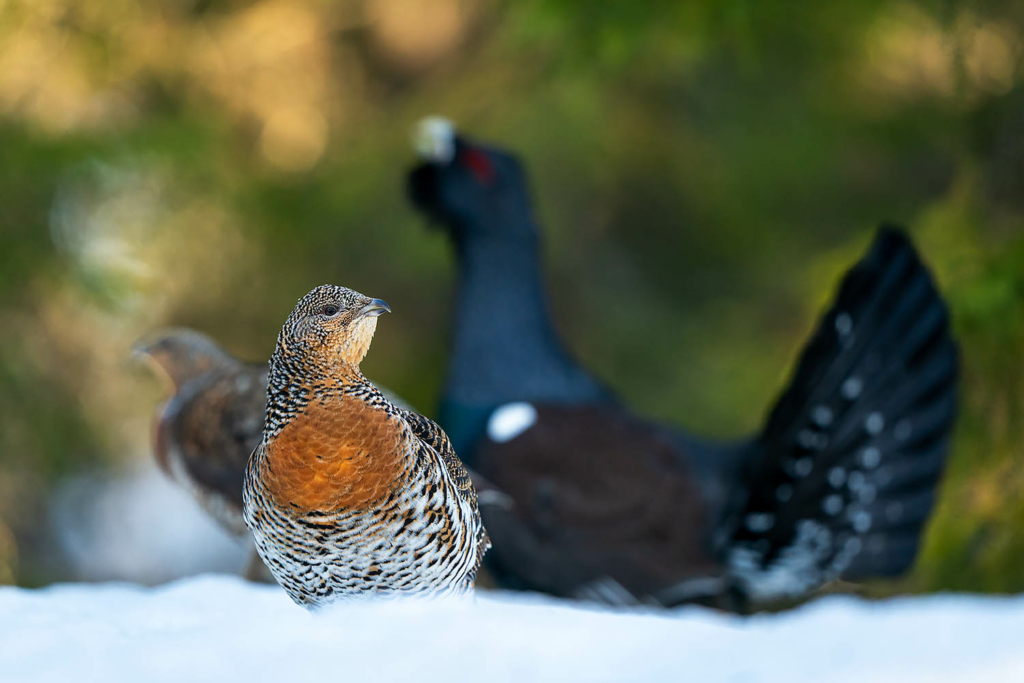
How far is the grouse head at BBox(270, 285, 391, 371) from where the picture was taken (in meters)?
1.05

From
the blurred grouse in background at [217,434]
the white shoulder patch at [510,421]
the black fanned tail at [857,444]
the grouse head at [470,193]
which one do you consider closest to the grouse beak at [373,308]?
the blurred grouse in background at [217,434]

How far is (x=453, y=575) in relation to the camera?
3.92 ft

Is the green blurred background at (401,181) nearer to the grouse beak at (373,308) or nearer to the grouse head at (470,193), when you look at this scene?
the grouse head at (470,193)

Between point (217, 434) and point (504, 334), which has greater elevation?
point (504, 334)

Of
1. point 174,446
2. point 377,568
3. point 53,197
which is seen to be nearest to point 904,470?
point 174,446

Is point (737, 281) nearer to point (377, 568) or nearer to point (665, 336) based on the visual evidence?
point (665, 336)

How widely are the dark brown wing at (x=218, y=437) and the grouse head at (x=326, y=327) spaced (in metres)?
0.86

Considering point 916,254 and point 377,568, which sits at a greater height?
point 916,254

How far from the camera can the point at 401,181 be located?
17.7 ft

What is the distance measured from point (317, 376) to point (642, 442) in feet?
8.20

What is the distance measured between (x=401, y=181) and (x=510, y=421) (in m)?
2.70

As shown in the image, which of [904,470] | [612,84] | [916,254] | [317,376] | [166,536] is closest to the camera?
[317,376]

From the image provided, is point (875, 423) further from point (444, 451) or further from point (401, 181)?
point (401, 181)

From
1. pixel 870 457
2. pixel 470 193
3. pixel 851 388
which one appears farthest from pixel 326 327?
pixel 870 457
